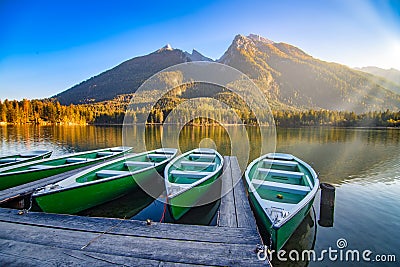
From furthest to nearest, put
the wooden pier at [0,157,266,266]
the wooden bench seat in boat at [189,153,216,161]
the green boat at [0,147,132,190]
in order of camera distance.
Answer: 1. the wooden bench seat in boat at [189,153,216,161]
2. the green boat at [0,147,132,190]
3. the wooden pier at [0,157,266,266]

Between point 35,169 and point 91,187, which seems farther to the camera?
point 35,169

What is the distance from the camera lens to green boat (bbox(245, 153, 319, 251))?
4629 millimetres

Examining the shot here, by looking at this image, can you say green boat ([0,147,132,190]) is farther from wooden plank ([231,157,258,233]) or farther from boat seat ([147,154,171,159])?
wooden plank ([231,157,258,233])

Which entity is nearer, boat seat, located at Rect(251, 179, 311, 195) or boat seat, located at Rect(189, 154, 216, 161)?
boat seat, located at Rect(251, 179, 311, 195)

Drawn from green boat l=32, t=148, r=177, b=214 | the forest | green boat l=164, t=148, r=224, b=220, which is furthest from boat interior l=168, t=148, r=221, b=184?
the forest

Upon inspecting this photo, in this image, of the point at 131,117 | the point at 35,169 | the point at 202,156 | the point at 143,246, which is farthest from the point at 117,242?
the point at 131,117

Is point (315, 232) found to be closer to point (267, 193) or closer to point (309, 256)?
point (309, 256)

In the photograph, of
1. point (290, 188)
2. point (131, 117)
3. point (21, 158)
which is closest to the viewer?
point (290, 188)

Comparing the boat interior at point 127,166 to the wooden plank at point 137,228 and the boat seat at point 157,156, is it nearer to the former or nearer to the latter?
the boat seat at point 157,156

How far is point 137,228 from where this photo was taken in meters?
4.59

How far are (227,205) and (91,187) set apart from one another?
4.41 m

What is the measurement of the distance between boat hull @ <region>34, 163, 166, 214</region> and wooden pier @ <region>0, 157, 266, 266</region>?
490 mm

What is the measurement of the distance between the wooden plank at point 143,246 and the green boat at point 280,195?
985 mm

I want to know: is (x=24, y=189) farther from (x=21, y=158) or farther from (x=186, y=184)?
(x=186, y=184)
